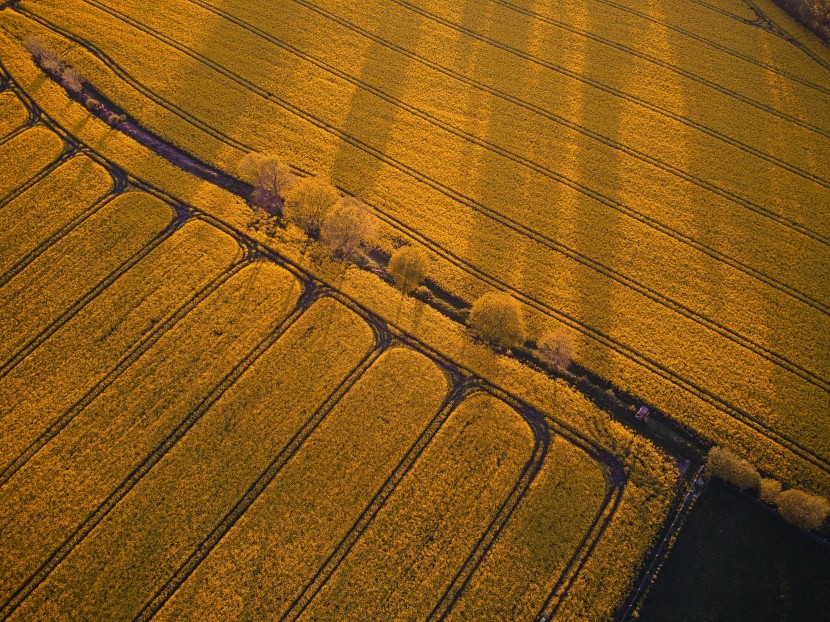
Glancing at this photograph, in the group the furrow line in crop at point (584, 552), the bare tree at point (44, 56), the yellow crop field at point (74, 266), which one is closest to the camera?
the furrow line in crop at point (584, 552)

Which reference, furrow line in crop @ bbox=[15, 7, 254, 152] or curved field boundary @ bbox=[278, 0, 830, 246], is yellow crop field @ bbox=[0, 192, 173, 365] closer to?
furrow line in crop @ bbox=[15, 7, 254, 152]

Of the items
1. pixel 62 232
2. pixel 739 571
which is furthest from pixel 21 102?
pixel 739 571

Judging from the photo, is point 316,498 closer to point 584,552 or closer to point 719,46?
point 584,552

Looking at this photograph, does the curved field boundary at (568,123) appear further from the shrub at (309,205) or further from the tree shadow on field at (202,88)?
the shrub at (309,205)

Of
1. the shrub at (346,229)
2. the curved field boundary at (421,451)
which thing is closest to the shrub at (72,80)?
the shrub at (346,229)

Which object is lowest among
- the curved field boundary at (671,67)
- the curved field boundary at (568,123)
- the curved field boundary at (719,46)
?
the curved field boundary at (568,123)

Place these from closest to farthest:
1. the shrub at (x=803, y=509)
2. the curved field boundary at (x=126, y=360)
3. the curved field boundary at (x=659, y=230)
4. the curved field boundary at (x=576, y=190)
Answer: the shrub at (x=803, y=509), the curved field boundary at (x=126, y=360), the curved field boundary at (x=659, y=230), the curved field boundary at (x=576, y=190)

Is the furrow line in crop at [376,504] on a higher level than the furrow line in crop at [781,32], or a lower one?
lower
